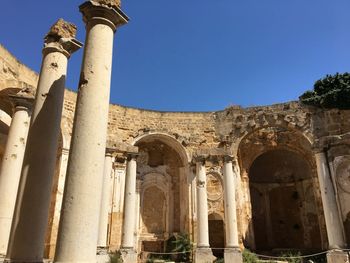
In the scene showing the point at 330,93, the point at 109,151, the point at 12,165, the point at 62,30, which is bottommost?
the point at 12,165

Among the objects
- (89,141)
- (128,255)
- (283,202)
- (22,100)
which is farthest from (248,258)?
(89,141)

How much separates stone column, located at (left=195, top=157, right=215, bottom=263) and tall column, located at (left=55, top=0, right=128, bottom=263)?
11687mm

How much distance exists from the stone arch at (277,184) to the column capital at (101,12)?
1480 centimetres

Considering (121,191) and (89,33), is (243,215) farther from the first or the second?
(89,33)

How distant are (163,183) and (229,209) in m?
5.82

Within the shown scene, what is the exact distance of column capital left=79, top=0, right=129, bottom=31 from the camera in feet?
18.7

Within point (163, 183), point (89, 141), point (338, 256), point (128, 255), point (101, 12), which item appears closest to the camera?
point (89, 141)

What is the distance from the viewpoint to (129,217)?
15602mm

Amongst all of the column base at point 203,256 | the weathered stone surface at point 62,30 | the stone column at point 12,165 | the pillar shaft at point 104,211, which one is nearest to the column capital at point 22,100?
the stone column at point 12,165

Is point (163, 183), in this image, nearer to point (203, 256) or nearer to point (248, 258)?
point (203, 256)

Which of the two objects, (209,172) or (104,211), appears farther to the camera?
(209,172)

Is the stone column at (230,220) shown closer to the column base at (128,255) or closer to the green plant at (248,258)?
the green plant at (248,258)

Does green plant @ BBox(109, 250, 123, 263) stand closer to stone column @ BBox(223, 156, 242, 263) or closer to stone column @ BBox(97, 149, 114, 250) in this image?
stone column @ BBox(97, 149, 114, 250)

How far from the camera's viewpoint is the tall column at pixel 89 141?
440 centimetres
